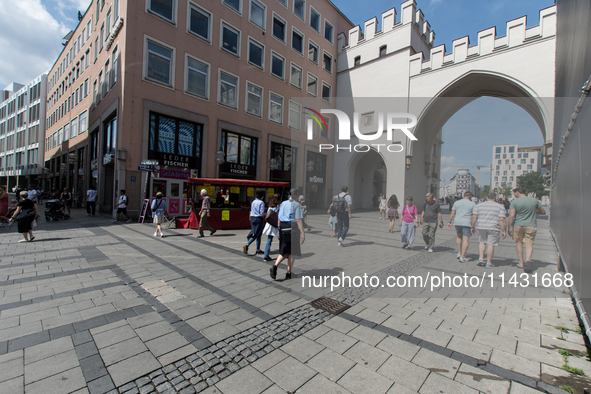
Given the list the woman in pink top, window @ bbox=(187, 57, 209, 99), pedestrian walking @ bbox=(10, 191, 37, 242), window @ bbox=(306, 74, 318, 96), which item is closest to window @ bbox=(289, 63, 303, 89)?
window @ bbox=(306, 74, 318, 96)

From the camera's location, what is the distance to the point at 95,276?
199 inches

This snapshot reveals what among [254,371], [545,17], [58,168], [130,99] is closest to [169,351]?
[254,371]

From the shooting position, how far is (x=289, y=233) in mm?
5105

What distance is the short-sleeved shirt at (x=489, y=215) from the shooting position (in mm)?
6218

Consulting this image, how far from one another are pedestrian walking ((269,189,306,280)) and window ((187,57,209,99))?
14.7 meters

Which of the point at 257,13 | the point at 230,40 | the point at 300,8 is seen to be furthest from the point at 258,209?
the point at 300,8

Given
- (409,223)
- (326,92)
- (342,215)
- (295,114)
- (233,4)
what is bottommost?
(409,223)

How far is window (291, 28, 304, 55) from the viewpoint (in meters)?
23.7

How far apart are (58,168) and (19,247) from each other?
32992 millimetres

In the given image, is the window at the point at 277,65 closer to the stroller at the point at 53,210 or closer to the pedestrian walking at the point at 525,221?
the stroller at the point at 53,210

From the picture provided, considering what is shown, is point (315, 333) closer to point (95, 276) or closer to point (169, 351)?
point (169, 351)

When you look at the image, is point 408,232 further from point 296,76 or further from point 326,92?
point 326,92

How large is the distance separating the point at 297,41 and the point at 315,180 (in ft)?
40.4

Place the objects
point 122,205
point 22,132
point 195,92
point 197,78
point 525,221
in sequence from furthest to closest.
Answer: point 22,132, point 197,78, point 195,92, point 122,205, point 525,221
